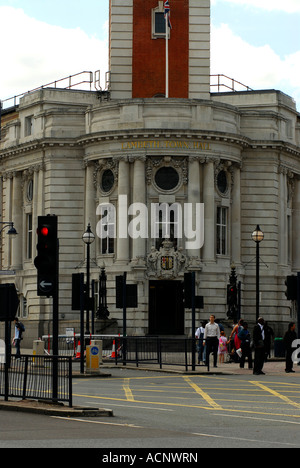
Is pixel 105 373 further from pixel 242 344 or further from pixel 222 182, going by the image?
pixel 222 182

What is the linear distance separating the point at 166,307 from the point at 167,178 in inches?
285

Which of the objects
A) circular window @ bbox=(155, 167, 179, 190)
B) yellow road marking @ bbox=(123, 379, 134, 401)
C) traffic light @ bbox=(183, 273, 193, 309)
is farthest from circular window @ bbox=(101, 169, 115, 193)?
yellow road marking @ bbox=(123, 379, 134, 401)

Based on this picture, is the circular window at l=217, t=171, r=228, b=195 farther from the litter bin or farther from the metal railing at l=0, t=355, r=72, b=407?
the metal railing at l=0, t=355, r=72, b=407

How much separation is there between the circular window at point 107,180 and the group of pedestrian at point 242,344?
16.4 m

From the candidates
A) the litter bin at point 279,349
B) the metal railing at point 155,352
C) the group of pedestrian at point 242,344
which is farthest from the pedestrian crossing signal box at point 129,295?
the litter bin at point 279,349

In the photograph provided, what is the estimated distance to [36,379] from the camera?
2223 cm

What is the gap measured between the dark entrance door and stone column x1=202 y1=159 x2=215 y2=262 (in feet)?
7.79

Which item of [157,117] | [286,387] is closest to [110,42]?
[157,117]

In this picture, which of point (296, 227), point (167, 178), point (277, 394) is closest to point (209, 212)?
point (167, 178)

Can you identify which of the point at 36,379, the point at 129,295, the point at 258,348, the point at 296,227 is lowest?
the point at 36,379

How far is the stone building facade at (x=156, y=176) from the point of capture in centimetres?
5719

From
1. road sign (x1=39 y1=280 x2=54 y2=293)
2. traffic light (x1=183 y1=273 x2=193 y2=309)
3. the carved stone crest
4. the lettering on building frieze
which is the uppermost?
the lettering on building frieze

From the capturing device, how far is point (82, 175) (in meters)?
60.8

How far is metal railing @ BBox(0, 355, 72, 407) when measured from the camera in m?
21.6
